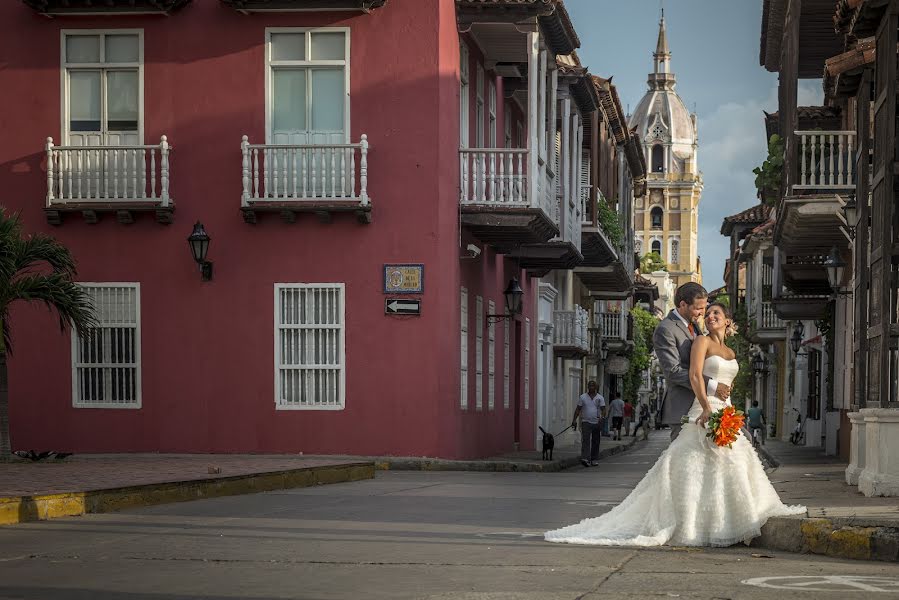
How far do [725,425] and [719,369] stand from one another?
1.67 feet

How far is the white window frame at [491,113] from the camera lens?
96.3 feet

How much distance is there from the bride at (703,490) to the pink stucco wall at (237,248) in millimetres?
12528

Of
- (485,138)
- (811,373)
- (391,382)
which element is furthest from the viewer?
(811,373)

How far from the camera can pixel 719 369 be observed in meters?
11.4

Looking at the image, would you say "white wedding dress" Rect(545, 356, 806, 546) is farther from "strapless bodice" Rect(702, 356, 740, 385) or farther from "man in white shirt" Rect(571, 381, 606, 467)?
"man in white shirt" Rect(571, 381, 606, 467)

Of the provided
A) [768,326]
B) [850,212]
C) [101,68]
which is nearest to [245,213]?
[101,68]

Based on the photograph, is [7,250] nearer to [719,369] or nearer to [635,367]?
[719,369]

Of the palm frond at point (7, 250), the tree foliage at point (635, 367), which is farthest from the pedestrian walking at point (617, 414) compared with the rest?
the palm frond at point (7, 250)

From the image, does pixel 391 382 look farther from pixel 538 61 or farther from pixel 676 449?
pixel 676 449

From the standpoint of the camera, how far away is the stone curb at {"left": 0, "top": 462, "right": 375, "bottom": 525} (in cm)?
1345

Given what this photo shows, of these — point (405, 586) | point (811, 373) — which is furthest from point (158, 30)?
point (811, 373)

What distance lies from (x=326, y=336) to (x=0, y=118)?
6.09 m

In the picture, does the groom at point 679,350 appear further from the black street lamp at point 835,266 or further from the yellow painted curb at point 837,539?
the black street lamp at point 835,266

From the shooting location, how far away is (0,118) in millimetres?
24438
